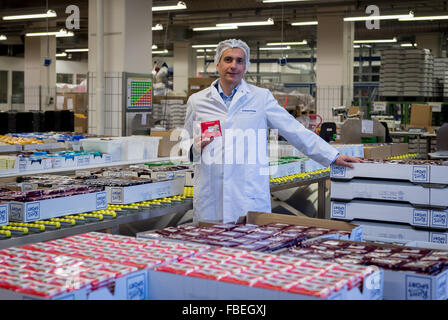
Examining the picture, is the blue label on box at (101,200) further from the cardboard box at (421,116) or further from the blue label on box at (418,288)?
the cardboard box at (421,116)

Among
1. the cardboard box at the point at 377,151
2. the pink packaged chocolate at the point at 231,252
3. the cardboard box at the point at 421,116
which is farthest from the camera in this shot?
the cardboard box at the point at 421,116

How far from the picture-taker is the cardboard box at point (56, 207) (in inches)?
129

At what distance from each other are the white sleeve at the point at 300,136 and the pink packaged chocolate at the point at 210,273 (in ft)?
5.76

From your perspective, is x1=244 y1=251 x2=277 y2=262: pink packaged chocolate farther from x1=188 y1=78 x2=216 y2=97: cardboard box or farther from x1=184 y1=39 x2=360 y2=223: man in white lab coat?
x1=188 y1=78 x2=216 y2=97: cardboard box

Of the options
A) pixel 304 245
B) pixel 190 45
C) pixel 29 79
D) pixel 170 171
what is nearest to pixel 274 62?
pixel 190 45

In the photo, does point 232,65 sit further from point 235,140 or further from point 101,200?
point 101,200

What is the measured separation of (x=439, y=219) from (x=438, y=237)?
3.5 inches

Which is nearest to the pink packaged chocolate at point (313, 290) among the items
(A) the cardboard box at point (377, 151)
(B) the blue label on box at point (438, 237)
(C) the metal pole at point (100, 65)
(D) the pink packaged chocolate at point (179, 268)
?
(D) the pink packaged chocolate at point (179, 268)

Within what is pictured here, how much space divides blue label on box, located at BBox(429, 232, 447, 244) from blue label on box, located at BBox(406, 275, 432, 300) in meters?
1.35

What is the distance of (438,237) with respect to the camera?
2928 mm

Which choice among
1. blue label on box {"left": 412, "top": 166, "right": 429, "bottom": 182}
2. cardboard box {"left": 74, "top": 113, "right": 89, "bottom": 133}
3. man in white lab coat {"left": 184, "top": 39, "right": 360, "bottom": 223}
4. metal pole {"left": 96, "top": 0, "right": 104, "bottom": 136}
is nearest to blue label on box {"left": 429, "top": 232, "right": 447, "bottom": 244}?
blue label on box {"left": 412, "top": 166, "right": 429, "bottom": 182}
